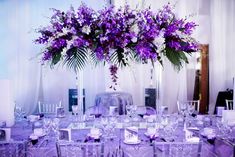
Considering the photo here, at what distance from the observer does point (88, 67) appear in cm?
626

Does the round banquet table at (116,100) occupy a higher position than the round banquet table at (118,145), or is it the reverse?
the round banquet table at (116,100)

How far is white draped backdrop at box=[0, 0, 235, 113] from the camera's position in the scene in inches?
245

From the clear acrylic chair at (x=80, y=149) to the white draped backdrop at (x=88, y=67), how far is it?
13.1 ft

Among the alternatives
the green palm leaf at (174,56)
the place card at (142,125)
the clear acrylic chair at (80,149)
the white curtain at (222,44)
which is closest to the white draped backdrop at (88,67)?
the white curtain at (222,44)

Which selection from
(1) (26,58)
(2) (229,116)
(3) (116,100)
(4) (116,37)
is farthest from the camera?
(1) (26,58)

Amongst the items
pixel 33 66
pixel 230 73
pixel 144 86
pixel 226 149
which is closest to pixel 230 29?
pixel 230 73

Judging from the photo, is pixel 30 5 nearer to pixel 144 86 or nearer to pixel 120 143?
pixel 144 86

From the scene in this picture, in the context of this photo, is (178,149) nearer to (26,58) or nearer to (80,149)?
(80,149)

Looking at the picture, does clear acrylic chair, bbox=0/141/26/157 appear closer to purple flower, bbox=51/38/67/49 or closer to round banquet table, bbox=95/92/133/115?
purple flower, bbox=51/38/67/49

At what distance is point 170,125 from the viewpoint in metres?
2.79

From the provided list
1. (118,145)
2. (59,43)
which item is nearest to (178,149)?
(118,145)

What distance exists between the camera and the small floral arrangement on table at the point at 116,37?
2.73 meters

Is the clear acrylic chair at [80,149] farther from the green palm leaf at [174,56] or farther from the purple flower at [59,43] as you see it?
the green palm leaf at [174,56]

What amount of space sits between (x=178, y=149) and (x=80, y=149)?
70 centimetres
